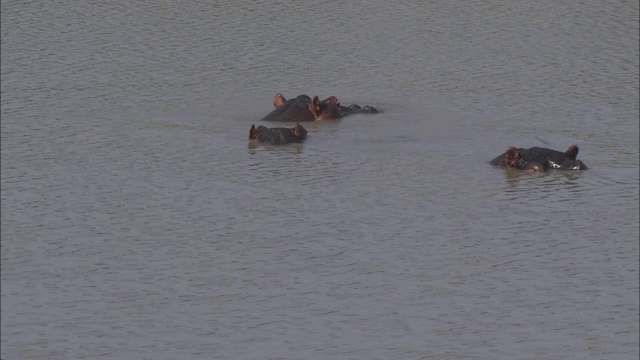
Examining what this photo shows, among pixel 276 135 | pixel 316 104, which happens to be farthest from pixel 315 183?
pixel 316 104

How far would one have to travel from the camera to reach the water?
34.5 feet

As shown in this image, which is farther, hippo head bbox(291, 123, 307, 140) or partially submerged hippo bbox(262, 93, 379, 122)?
partially submerged hippo bbox(262, 93, 379, 122)

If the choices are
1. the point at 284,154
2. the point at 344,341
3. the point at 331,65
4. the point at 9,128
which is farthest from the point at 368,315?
the point at 331,65

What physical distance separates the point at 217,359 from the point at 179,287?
1.67 metres

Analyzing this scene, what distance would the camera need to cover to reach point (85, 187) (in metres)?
14.6

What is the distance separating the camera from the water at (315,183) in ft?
34.5

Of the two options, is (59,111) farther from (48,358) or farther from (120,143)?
(48,358)

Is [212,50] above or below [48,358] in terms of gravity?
above

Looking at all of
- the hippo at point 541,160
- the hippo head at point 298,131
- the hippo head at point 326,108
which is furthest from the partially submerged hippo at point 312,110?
the hippo at point 541,160

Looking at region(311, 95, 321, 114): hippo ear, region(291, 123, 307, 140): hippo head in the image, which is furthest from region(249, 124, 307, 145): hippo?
region(311, 95, 321, 114): hippo ear

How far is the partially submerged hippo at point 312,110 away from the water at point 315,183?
210 mm

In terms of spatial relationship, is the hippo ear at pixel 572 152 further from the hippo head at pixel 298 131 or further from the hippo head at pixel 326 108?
the hippo head at pixel 326 108

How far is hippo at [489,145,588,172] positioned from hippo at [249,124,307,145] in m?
2.43

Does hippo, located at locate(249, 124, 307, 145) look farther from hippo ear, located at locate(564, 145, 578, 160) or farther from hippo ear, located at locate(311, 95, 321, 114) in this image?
hippo ear, located at locate(564, 145, 578, 160)
